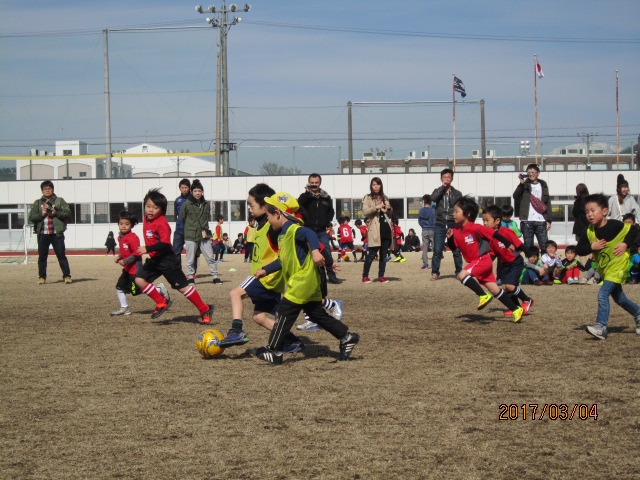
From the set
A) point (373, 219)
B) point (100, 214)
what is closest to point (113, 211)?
point (100, 214)

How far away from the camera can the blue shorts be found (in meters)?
8.01

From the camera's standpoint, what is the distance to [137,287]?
427 inches

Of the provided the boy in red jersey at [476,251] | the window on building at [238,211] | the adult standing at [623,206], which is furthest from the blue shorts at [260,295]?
the window on building at [238,211]

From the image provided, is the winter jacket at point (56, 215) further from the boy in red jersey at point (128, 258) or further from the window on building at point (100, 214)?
the window on building at point (100, 214)

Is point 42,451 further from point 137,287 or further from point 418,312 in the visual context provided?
point 418,312

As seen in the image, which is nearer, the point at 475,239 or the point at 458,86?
the point at 475,239

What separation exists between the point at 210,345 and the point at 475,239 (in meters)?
4.19

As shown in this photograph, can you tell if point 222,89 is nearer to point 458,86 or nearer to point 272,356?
point 458,86

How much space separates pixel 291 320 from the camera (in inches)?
294

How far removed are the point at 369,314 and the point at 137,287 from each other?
125 inches

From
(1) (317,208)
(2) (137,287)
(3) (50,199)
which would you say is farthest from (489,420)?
(3) (50,199)

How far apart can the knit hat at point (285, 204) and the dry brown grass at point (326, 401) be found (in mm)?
1399

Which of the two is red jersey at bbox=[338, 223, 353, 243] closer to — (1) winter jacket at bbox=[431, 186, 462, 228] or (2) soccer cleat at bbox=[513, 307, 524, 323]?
(1) winter jacket at bbox=[431, 186, 462, 228]
